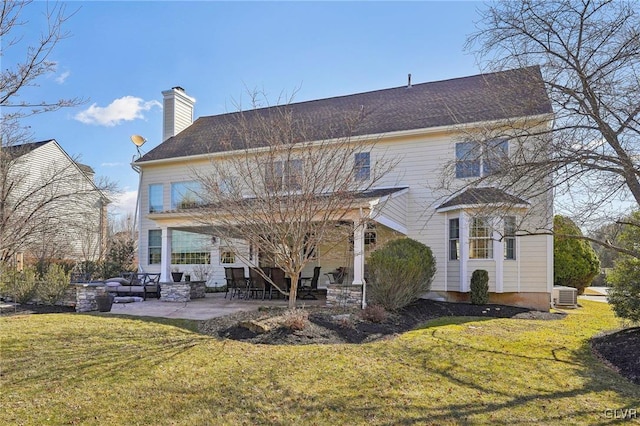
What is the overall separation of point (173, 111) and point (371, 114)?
9386mm

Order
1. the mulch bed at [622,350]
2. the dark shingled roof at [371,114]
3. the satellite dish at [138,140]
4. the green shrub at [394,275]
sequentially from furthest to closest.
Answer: the satellite dish at [138,140] < the dark shingled roof at [371,114] < the green shrub at [394,275] < the mulch bed at [622,350]

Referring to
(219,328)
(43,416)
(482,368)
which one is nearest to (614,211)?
(482,368)

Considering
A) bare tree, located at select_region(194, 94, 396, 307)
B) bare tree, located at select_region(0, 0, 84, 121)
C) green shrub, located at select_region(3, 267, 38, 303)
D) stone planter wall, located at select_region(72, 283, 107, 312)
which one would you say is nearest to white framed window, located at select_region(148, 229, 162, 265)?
green shrub, located at select_region(3, 267, 38, 303)

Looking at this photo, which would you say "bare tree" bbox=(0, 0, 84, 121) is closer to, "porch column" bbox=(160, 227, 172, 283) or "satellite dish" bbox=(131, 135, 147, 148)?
"porch column" bbox=(160, 227, 172, 283)

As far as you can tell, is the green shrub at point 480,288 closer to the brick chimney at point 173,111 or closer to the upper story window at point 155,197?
the upper story window at point 155,197

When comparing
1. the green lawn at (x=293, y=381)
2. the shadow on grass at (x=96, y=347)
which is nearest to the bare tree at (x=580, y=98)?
the green lawn at (x=293, y=381)

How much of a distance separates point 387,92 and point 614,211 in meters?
12.3

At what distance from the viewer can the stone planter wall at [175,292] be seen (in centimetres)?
1259

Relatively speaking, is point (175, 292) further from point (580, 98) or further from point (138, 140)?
point (580, 98)

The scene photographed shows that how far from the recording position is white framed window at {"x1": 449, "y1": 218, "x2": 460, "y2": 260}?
A: 43.3ft

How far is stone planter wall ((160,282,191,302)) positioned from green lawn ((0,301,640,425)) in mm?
4830

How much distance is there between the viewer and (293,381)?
5285mm

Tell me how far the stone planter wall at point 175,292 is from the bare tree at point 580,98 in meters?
9.34

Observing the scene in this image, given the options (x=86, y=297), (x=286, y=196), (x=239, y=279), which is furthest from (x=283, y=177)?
(x=86, y=297)
